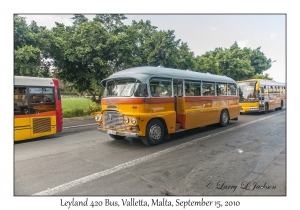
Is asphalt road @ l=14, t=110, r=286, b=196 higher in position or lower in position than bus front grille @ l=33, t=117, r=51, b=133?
lower

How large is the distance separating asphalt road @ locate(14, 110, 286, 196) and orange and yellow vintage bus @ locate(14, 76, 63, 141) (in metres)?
0.64

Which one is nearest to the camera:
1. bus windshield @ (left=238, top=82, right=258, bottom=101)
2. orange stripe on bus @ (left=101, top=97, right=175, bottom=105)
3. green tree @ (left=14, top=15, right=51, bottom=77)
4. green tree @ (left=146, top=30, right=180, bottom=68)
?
orange stripe on bus @ (left=101, top=97, right=175, bottom=105)

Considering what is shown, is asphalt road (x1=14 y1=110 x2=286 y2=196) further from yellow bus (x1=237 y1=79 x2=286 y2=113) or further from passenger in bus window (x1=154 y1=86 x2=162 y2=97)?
yellow bus (x1=237 y1=79 x2=286 y2=113)

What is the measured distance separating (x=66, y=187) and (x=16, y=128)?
198 inches

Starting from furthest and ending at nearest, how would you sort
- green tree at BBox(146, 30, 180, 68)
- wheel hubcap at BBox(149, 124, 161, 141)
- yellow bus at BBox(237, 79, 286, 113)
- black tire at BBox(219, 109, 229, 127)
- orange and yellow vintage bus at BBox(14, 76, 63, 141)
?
green tree at BBox(146, 30, 180, 68), yellow bus at BBox(237, 79, 286, 113), black tire at BBox(219, 109, 229, 127), orange and yellow vintage bus at BBox(14, 76, 63, 141), wheel hubcap at BBox(149, 124, 161, 141)

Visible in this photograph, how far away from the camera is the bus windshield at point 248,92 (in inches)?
688

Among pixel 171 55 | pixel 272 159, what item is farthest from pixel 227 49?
pixel 272 159

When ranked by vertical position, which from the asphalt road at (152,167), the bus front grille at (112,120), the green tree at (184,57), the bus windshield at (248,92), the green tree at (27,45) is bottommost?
the asphalt road at (152,167)

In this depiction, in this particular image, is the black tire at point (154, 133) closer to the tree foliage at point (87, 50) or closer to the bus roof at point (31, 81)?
the bus roof at point (31, 81)

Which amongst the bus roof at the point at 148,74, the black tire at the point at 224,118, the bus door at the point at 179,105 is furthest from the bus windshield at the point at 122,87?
the black tire at the point at 224,118

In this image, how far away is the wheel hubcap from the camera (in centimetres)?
733

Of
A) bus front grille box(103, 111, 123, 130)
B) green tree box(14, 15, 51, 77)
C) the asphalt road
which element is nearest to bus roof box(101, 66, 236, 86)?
bus front grille box(103, 111, 123, 130)

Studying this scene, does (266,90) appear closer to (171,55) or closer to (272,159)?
(171,55)

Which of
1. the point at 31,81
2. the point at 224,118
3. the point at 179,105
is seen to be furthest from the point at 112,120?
the point at 224,118
